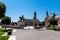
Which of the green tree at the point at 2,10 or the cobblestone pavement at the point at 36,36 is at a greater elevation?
the green tree at the point at 2,10

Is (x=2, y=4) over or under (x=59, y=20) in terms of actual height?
over

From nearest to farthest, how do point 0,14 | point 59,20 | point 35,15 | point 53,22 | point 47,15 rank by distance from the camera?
1. point 0,14
2. point 53,22
3. point 35,15
4. point 59,20
5. point 47,15

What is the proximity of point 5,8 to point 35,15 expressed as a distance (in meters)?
23.8

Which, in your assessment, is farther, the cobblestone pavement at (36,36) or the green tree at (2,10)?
the green tree at (2,10)

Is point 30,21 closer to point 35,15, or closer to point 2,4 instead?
point 35,15

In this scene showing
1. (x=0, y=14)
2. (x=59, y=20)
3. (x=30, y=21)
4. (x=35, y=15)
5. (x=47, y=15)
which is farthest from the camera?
(x=30, y=21)

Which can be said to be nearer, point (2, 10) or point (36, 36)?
point (36, 36)

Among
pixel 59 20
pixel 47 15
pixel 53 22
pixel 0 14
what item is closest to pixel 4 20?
pixel 0 14

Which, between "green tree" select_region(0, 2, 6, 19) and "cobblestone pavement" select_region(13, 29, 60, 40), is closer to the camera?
"cobblestone pavement" select_region(13, 29, 60, 40)

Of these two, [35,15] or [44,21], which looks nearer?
[35,15]

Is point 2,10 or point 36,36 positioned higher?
point 2,10

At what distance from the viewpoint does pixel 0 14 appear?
58.9 meters

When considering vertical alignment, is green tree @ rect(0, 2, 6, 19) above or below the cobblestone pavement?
above

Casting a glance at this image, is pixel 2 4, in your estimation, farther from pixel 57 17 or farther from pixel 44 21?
pixel 44 21
